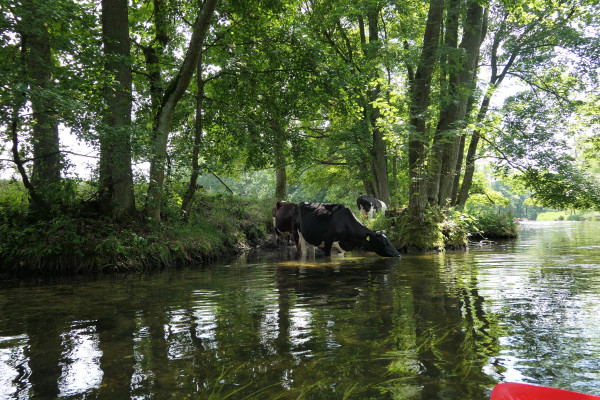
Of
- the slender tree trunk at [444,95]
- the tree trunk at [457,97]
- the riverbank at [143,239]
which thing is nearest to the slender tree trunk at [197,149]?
the riverbank at [143,239]

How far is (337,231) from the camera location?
34.3ft

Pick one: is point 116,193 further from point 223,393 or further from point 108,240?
point 223,393

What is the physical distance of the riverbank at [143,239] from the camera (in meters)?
8.42

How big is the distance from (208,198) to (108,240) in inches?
202

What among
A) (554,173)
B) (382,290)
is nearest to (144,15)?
(382,290)

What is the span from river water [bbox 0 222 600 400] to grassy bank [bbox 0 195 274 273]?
2.54 meters

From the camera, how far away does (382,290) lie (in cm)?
545

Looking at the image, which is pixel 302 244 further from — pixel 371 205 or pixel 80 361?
pixel 80 361

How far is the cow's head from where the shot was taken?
32.9 ft

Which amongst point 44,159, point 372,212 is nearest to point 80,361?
point 44,159

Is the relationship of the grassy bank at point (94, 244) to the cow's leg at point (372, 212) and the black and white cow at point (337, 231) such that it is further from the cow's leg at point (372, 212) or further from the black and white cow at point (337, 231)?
the cow's leg at point (372, 212)

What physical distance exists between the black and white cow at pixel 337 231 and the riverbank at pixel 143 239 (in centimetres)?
239

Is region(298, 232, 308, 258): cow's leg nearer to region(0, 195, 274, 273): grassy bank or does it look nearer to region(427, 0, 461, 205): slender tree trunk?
region(0, 195, 274, 273): grassy bank

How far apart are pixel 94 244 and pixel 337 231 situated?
19.2 feet
